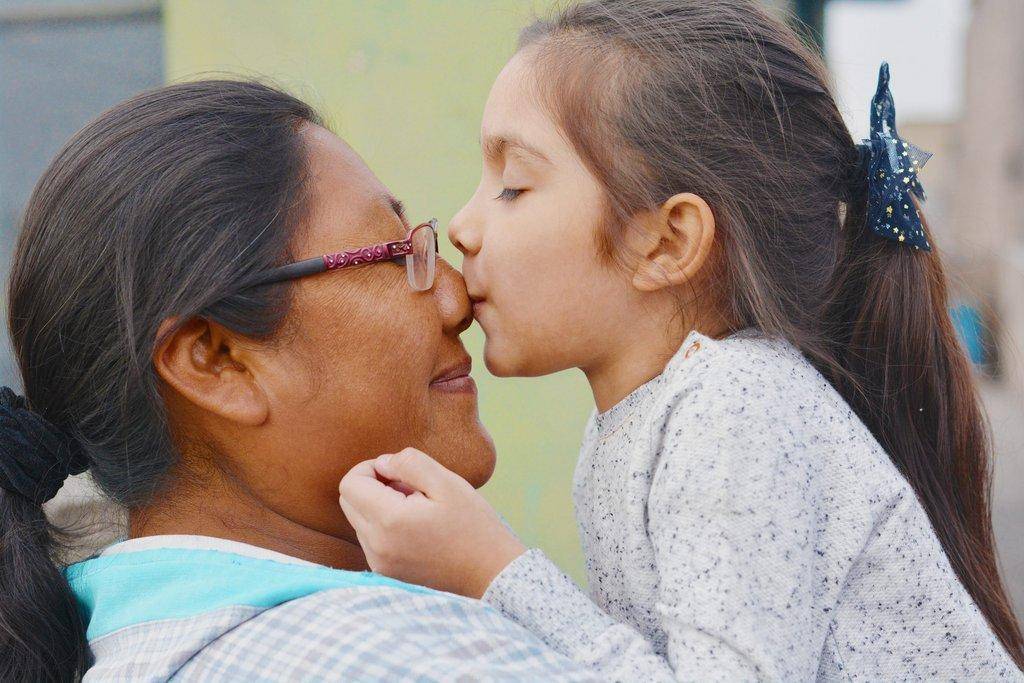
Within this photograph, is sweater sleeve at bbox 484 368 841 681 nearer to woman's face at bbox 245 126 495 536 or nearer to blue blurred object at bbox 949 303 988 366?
woman's face at bbox 245 126 495 536

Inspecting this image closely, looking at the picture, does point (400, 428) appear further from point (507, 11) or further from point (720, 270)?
point (507, 11)

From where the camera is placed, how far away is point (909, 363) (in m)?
2.13

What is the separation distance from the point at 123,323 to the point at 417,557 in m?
0.57

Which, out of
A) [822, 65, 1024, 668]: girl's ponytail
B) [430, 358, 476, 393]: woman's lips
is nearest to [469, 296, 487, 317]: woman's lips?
[430, 358, 476, 393]: woman's lips

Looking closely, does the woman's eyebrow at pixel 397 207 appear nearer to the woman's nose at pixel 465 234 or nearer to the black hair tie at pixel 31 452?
the woman's nose at pixel 465 234

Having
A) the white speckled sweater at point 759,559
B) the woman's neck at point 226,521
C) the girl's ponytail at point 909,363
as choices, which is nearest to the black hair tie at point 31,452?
the woman's neck at point 226,521

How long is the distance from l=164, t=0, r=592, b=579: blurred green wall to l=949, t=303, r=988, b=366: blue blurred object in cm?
125

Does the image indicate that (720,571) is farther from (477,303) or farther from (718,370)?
(477,303)

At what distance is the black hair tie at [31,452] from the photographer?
6.03ft

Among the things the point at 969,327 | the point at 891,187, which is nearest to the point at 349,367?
the point at 891,187

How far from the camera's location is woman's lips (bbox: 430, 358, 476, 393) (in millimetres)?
2039

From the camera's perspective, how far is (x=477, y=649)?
5.21 feet

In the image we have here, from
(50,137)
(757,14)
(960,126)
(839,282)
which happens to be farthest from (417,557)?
(960,126)

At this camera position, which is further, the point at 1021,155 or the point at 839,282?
the point at 1021,155
